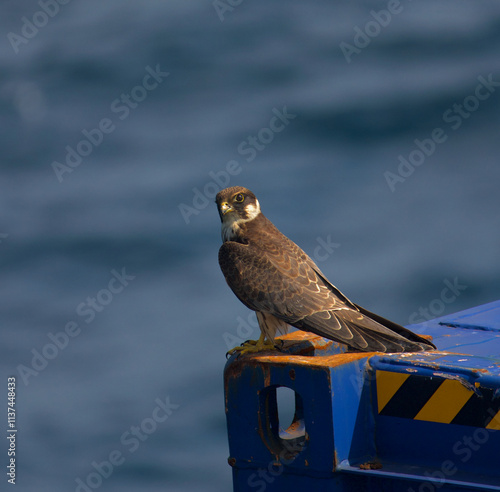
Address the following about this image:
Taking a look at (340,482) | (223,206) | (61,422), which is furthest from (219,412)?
(340,482)

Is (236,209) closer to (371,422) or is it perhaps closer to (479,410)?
(371,422)

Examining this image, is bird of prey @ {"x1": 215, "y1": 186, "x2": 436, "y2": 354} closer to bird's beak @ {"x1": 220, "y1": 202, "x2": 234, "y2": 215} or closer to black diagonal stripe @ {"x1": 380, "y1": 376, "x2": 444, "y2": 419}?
bird's beak @ {"x1": 220, "y1": 202, "x2": 234, "y2": 215}

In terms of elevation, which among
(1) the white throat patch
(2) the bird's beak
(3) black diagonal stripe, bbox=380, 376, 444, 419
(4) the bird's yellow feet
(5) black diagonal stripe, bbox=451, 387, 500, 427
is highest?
(2) the bird's beak

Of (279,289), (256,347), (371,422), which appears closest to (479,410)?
(371,422)

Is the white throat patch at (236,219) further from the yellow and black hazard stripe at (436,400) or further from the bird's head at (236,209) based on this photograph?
the yellow and black hazard stripe at (436,400)

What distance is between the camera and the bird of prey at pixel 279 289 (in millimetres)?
3996

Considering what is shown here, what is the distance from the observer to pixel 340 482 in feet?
10.9

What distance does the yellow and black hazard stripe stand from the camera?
3.11 meters

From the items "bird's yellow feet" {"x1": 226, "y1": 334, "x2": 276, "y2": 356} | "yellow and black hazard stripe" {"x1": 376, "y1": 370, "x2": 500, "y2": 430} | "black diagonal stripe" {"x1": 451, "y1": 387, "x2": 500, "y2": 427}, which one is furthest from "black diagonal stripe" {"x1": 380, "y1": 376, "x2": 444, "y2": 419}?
"bird's yellow feet" {"x1": 226, "y1": 334, "x2": 276, "y2": 356}

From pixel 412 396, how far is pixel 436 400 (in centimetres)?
8

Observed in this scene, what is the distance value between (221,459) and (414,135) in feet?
14.5

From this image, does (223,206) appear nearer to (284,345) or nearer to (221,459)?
(284,345)

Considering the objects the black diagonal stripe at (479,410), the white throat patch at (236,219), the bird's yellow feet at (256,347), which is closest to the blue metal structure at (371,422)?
the black diagonal stripe at (479,410)

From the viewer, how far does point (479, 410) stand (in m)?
3.13
